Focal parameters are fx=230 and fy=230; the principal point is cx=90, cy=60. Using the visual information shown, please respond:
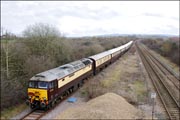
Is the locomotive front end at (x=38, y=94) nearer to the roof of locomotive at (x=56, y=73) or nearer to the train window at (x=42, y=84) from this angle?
the train window at (x=42, y=84)

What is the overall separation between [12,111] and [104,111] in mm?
8142

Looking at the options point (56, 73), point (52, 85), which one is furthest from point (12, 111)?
point (56, 73)

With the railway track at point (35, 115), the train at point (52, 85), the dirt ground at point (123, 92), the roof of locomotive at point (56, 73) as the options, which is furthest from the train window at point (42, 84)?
the dirt ground at point (123, 92)

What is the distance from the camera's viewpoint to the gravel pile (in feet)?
58.9

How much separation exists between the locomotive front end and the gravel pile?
1.90 m

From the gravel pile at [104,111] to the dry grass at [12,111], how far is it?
4.05 meters

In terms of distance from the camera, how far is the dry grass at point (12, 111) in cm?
1914

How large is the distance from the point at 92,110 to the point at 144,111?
4905 millimetres

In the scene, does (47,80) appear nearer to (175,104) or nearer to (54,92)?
(54,92)

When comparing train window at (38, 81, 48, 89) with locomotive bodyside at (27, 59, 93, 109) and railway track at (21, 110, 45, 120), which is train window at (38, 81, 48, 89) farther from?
railway track at (21, 110, 45, 120)

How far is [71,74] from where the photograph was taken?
79.6ft

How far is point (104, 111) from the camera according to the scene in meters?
18.6

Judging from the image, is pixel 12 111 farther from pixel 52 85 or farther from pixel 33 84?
pixel 52 85

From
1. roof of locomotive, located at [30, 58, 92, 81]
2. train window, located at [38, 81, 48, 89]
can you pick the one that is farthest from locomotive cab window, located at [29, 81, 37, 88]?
train window, located at [38, 81, 48, 89]
